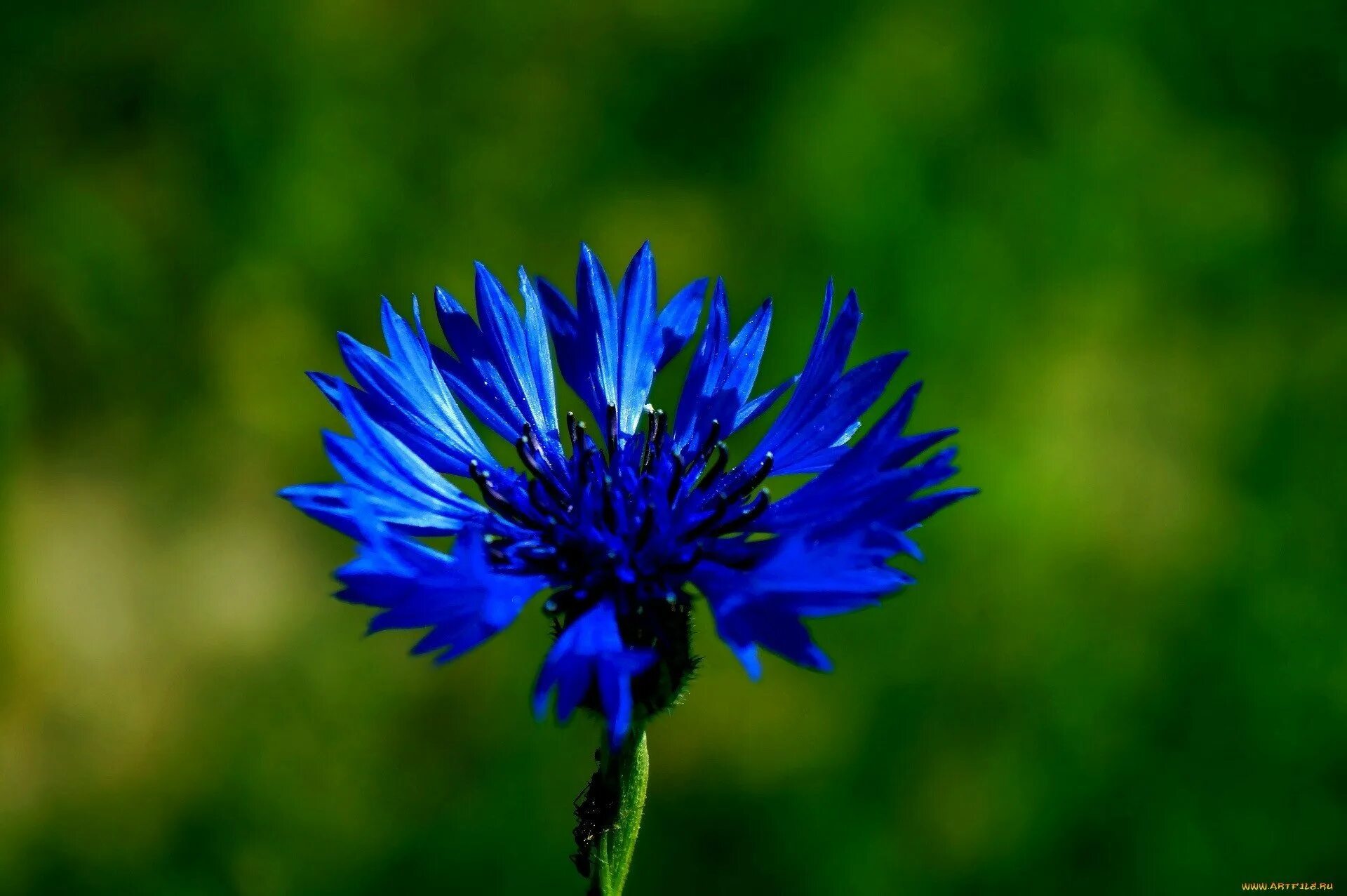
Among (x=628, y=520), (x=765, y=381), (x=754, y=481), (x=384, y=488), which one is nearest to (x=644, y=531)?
(x=628, y=520)

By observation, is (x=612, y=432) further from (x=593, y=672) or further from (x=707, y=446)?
(x=593, y=672)

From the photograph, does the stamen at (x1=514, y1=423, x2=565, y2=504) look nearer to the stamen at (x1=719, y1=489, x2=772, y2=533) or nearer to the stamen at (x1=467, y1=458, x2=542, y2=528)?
the stamen at (x1=467, y1=458, x2=542, y2=528)

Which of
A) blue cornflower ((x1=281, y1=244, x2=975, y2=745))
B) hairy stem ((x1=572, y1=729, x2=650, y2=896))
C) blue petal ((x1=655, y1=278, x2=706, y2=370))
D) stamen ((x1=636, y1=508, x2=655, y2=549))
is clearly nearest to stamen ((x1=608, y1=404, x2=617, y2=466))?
blue cornflower ((x1=281, y1=244, x2=975, y2=745))

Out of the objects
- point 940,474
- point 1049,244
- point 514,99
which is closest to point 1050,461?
point 1049,244

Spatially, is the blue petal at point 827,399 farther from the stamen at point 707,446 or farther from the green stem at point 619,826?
the green stem at point 619,826

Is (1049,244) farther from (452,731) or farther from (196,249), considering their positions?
(196,249)

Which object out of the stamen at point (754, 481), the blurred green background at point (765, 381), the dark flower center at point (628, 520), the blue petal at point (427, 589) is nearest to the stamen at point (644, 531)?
the dark flower center at point (628, 520)
